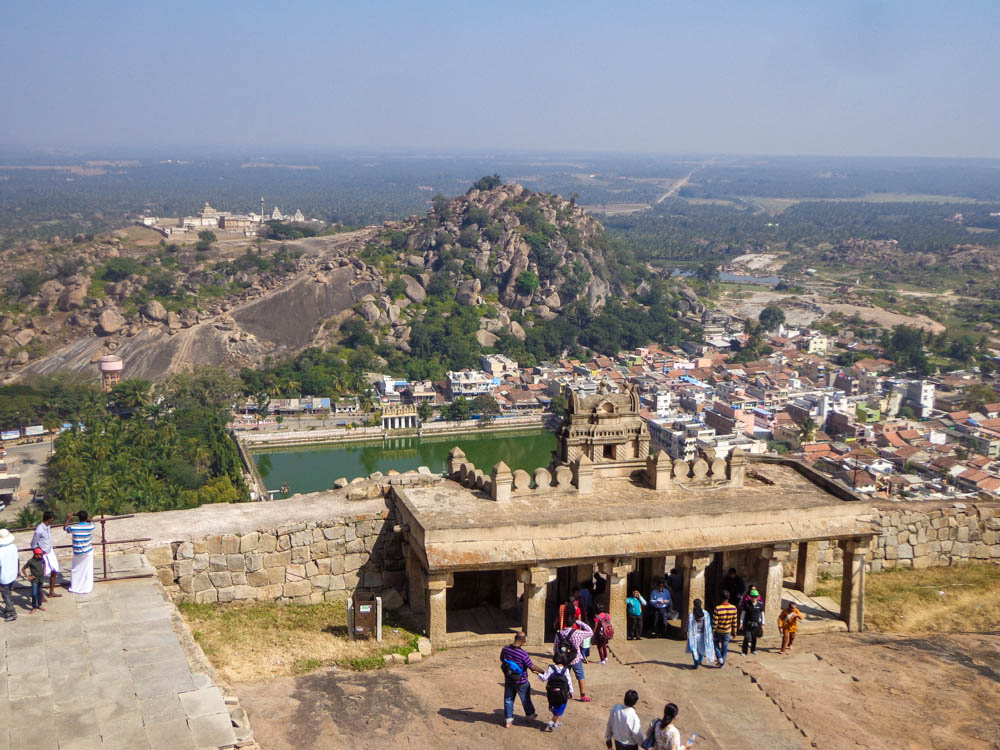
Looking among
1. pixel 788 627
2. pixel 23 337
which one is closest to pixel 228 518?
pixel 788 627

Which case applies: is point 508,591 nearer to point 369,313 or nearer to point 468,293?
point 369,313

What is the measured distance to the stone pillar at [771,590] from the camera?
11.6 m

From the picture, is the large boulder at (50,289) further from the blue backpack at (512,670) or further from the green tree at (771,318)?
the blue backpack at (512,670)

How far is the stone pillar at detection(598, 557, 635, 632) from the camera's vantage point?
36.2ft

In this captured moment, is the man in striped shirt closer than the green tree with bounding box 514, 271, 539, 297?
Yes

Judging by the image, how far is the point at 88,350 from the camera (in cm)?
7688

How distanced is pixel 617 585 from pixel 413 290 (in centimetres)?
8284

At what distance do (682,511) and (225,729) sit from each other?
572cm

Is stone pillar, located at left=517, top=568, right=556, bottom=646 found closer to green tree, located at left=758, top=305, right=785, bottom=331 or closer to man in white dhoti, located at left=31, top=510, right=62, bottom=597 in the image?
man in white dhoti, located at left=31, top=510, right=62, bottom=597

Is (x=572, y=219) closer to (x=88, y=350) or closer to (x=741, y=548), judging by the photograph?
A: (x=88, y=350)

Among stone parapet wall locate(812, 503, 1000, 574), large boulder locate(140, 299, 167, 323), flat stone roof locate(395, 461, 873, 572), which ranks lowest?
large boulder locate(140, 299, 167, 323)

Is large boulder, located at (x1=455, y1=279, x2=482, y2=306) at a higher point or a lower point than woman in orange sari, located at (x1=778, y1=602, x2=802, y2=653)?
lower

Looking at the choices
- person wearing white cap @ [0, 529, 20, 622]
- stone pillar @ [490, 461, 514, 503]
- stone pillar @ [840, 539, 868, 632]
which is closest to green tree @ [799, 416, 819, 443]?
stone pillar @ [840, 539, 868, 632]

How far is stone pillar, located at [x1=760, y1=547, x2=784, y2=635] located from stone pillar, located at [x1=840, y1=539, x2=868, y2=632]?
933 millimetres
